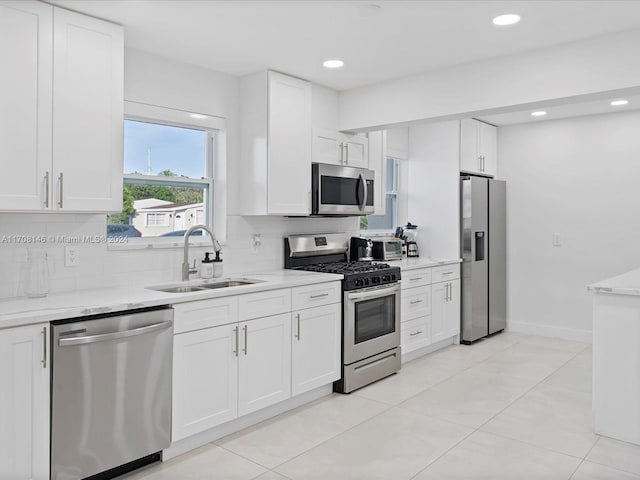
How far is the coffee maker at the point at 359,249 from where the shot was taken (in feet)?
15.4

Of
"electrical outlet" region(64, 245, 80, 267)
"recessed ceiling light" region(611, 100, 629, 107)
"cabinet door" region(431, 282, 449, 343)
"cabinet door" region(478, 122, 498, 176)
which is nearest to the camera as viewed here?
"electrical outlet" region(64, 245, 80, 267)

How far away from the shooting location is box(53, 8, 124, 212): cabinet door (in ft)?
8.57

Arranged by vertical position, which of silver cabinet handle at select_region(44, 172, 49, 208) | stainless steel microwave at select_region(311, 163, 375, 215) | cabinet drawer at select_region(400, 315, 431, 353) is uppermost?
stainless steel microwave at select_region(311, 163, 375, 215)

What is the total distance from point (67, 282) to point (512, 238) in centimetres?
475

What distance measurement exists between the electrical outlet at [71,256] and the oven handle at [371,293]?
73.2 inches

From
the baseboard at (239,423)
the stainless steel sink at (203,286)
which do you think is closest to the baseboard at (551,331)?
the baseboard at (239,423)

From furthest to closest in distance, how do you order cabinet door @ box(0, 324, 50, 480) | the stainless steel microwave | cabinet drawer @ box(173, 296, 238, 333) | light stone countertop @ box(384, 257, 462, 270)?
light stone countertop @ box(384, 257, 462, 270) < the stainless steel microwave < cabinet drawer @ box(173, 296, 238, 333) < cabinet door @ box(0, 324, 50, 480)

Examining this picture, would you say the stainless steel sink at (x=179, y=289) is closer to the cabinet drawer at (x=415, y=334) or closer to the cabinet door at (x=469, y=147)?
the cabinet drawer at (x=415, y=334)

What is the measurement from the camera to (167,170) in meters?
3.55

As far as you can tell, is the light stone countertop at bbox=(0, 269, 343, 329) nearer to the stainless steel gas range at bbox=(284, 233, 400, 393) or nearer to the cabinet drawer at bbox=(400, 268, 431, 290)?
the stainless steel gas range at bbox=(284, 233, 400, 393)

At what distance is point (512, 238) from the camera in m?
5.86

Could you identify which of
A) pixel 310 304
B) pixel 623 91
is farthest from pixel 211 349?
pixel 623 91

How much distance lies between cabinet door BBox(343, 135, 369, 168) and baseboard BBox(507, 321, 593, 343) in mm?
2768

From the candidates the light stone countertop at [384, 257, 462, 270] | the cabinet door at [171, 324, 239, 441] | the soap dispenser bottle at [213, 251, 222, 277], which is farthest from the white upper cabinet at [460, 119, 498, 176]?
the cabinet door at [171, 324, 239, 441]
